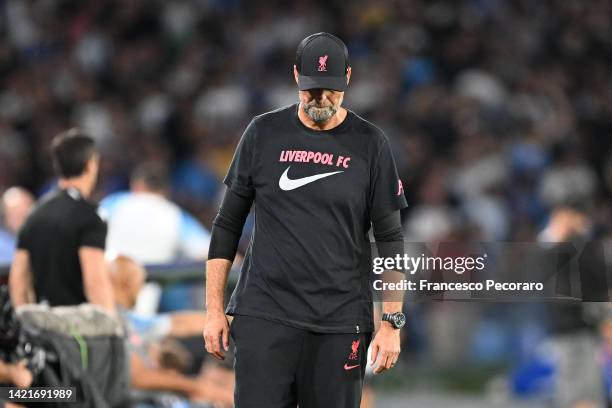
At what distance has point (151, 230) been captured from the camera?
30.0 ft

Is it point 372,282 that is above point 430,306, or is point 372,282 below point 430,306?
below

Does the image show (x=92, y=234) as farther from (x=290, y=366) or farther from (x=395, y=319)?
(x=395, y=319)

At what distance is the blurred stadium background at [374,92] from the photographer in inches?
511

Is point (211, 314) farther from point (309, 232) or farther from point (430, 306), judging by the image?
point (430, 306)

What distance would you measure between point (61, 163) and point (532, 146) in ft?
25.7

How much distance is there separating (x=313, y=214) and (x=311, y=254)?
15cm

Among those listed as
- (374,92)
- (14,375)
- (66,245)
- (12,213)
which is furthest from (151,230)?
(374,92)

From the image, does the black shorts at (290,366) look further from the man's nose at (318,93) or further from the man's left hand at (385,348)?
the man's nose at (318,93)

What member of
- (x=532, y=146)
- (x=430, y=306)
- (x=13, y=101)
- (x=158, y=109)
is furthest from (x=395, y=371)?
(x=13, y=101)

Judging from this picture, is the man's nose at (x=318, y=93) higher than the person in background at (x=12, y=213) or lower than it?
lower

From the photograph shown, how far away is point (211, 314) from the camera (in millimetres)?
4547

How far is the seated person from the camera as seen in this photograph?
23.9ft

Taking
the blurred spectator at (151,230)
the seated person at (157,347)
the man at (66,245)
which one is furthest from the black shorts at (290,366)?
the blurred spectator at (151,230)

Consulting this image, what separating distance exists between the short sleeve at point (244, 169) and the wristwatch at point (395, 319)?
709mm
